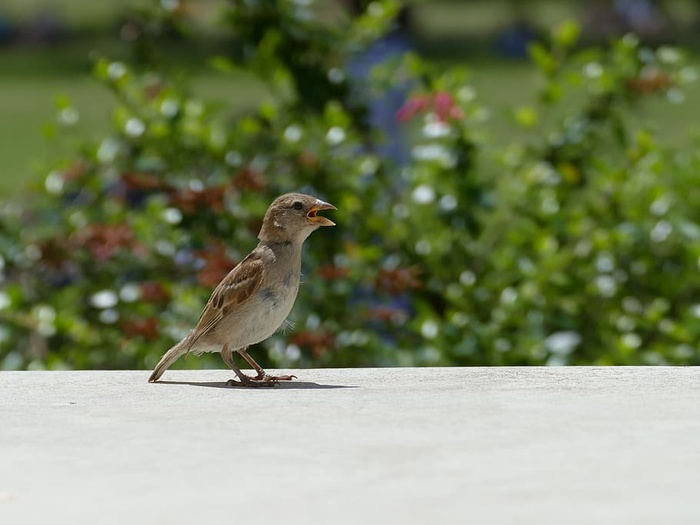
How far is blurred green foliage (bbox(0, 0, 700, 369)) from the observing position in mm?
5207

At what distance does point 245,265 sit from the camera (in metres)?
3.95

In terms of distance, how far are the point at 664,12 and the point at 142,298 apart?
21.4 m

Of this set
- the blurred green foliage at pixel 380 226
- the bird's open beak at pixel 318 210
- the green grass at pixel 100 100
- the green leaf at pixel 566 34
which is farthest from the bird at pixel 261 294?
the green grass at pixel 100 100

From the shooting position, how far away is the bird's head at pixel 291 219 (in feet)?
13.1

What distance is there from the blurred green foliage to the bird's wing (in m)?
1.14

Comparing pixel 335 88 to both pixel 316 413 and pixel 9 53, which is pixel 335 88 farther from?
pixel 9 53

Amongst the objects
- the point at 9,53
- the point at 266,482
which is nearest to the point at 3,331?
the point at 266,482

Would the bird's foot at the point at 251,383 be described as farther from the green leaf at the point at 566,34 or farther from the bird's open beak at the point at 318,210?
the green leaf at the point at 566,34

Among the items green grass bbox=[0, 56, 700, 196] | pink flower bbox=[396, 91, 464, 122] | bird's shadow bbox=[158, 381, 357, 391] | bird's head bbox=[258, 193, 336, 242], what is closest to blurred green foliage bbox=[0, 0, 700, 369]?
pink flower bbox=[396, 91, 464, 122]

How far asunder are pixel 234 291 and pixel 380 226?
5.07ft

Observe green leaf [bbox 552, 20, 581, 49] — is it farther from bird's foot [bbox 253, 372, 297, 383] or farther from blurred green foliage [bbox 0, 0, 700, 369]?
bird's foot [bbox 253, 372, 297, 383]

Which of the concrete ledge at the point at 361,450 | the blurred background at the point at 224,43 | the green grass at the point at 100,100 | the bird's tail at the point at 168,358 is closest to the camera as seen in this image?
the concrete ledge at the point at 361,450

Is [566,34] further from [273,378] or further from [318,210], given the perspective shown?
[273,378]

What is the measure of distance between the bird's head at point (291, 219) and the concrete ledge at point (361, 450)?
0.43m
